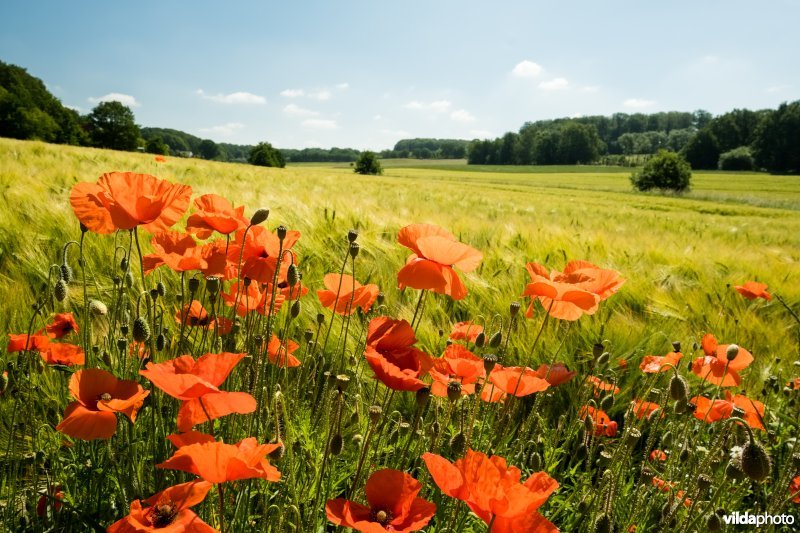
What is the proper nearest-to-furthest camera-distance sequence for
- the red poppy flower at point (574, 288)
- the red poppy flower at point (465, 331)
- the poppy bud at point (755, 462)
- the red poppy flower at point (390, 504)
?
the red poppy flower at point (390, 504)
the poppy bud at point (755, 462)
the red poppy flower at point (574, 288)
the red poppy flower at point (465, 331)

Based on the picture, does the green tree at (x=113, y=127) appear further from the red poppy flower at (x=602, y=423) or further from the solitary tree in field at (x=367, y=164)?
the red poppy flower at (x=602, y=423)

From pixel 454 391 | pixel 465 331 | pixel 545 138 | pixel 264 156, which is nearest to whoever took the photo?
pixel 454 391

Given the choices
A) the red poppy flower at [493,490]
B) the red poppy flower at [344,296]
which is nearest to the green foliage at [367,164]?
the red poppy flower at [344,296]

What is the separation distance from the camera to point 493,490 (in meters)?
0.67

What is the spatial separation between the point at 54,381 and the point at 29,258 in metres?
0.86

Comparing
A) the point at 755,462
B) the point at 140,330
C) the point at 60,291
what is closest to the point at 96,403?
the point at 140,330

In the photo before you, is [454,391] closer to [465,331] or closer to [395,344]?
[395,344]

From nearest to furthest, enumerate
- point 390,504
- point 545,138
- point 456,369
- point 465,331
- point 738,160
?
point 390,504 → point 456,369 → point 465,331 → point 738,160 → point 545,138

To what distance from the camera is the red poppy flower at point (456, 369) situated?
0.98m

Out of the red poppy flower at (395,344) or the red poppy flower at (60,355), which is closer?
the red poppy flower at (395,344)

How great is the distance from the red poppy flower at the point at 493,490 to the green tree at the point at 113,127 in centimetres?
5789

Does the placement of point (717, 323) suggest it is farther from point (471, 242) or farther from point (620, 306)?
point (471, 242)

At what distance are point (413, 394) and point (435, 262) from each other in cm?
77

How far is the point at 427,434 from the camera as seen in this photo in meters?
1.34
